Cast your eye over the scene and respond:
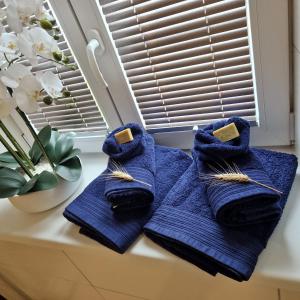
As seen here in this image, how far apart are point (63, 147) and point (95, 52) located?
0.34 m

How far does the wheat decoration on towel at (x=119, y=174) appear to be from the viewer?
764 millimetres

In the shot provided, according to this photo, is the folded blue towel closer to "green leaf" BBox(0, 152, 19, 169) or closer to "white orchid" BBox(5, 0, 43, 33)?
"white orchid" BBox(5, 0, 43, 33)

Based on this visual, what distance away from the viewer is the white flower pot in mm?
890

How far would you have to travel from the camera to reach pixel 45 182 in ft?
2.82

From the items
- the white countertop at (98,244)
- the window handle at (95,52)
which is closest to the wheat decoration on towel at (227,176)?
the white countertop at (98,244)

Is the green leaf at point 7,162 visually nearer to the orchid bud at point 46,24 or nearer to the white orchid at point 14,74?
the white orchid at point 14,74

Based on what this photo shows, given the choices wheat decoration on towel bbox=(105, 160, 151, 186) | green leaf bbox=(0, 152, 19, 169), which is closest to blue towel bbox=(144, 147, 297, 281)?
wheat decoration on towel bbox=(105, 160, 151, 186)

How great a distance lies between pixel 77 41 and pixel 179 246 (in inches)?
26.1

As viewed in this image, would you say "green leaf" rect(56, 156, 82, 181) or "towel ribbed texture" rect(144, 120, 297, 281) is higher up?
"green leaf" rect(56, 156, 82, 181)

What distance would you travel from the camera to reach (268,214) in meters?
0.62

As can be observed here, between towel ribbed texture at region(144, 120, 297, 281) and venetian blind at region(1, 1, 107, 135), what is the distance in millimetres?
462

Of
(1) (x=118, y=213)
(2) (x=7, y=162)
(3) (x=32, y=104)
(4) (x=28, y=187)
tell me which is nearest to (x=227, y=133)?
(1) (x=118, y=213)

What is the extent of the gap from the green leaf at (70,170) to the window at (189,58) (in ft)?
0.83

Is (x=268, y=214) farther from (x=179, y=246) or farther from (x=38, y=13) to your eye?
(x=38, y=13)
